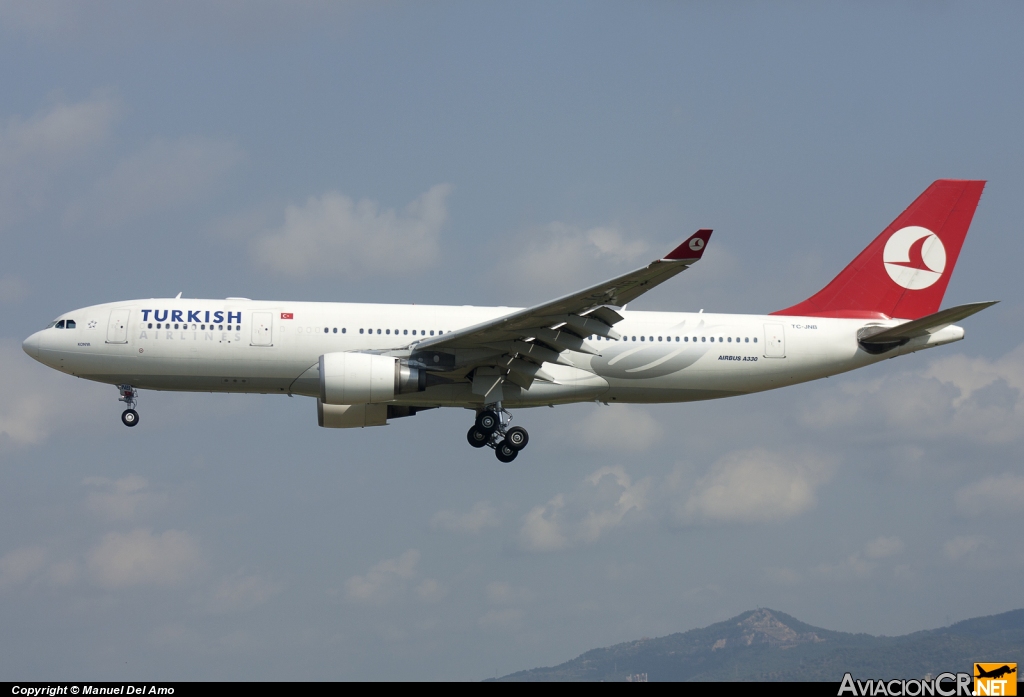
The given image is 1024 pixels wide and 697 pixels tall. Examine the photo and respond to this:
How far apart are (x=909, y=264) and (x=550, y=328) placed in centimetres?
1444

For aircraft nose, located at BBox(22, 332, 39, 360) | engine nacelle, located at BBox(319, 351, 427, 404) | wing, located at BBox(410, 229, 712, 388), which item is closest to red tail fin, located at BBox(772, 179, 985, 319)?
wing, located at BBox(410, 229, 712, 388)

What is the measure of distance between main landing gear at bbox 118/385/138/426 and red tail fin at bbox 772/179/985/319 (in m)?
20.3

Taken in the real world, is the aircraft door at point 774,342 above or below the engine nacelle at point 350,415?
above

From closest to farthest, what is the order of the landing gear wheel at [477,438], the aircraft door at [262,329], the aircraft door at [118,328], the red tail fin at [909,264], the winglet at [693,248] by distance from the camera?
the winglet at [693,248], the aircraft door at [262,329], the aircraft door at [118,328], the landing gear wheel at [477,438], the red tail fin at [909,264]

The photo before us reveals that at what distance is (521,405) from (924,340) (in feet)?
41.6

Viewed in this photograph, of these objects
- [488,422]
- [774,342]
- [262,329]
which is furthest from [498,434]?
[774,342]

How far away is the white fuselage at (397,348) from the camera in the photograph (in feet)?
101

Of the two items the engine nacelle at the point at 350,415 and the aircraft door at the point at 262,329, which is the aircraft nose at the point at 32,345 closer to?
the aircraft door at the point at 262,329

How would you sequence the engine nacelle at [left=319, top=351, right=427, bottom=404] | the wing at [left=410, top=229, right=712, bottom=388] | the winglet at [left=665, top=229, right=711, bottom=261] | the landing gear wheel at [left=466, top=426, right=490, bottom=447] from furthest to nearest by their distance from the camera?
the landing gear wheel at [left=466, top=426, right=490, bottom=447], the engine nacelle at [left=319, top=351, right=427, bottom=404], the wing at [left=410, top=229, right=712, bottom=388], the winglet at [left=665, top=229, right=711, bottom=261]

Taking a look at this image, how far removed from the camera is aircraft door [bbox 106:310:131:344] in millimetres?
30938

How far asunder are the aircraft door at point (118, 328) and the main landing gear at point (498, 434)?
33.5ft

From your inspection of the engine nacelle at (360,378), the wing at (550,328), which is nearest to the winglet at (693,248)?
the wing at (550,328)

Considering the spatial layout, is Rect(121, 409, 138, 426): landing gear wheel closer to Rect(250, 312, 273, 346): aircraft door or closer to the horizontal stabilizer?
Rect(250, 312, 273, 346): aircraft door

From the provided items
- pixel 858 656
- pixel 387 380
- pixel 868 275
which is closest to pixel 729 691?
pixel 387 380
